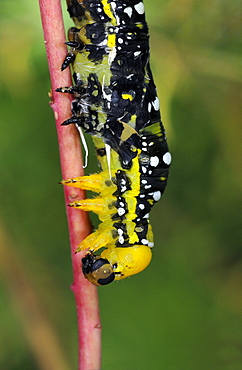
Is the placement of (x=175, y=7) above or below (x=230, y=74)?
above

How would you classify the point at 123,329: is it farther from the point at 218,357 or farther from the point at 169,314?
the point at 218,357

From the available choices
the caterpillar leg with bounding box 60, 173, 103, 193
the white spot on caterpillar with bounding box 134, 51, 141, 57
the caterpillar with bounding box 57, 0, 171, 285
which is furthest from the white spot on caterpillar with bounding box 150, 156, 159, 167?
the white spot on caterpillar with bounding box 134, 51, 141, 57

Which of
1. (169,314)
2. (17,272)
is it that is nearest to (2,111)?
(17,272)

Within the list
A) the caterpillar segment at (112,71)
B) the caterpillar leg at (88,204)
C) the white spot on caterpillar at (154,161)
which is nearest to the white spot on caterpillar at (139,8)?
the caterpillar segment at (112,71)

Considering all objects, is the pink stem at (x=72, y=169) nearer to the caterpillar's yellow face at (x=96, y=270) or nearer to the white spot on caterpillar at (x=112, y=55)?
the caterpillar's yellow face at (x=96, y=270)

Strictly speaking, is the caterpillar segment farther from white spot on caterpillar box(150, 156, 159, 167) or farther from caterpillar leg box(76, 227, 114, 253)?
caterpillar leg box(76, 227, 114, 253)

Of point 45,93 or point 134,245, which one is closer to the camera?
point 134,245

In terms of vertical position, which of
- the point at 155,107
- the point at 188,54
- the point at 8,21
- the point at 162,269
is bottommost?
the point at 162,269
